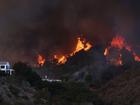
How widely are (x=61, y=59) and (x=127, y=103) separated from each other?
42895 millimetres

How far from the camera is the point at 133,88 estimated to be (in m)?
129

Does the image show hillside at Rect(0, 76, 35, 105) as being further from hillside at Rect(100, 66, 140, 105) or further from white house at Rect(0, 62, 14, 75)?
hillside at Rect(100, 66, 140, 105)

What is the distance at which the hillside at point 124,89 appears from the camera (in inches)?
4825

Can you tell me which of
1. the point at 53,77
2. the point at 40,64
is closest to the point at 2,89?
the point at 53,77

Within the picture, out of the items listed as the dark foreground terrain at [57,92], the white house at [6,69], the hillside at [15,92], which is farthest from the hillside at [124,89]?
the hillside at [15,92]

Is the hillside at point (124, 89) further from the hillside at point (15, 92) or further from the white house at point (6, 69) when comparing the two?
the hillside at point (15, 92)

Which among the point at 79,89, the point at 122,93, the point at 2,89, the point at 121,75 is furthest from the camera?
the point at 121,75

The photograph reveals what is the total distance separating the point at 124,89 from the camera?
130 m

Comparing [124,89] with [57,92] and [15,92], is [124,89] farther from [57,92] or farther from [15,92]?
[15,92]

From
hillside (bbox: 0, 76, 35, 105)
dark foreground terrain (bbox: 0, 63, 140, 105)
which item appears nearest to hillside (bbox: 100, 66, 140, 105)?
dark foreground terrain (bbox: 0, 63, 140, 105)

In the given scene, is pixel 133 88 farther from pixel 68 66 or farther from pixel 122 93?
pixel 68 66

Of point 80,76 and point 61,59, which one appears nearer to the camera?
point 80,76

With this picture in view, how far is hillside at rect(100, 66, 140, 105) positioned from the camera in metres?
123

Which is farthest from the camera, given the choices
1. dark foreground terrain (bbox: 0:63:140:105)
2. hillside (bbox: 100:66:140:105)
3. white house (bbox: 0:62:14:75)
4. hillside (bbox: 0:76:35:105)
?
hillside (bbox: 100:66:140:105)
